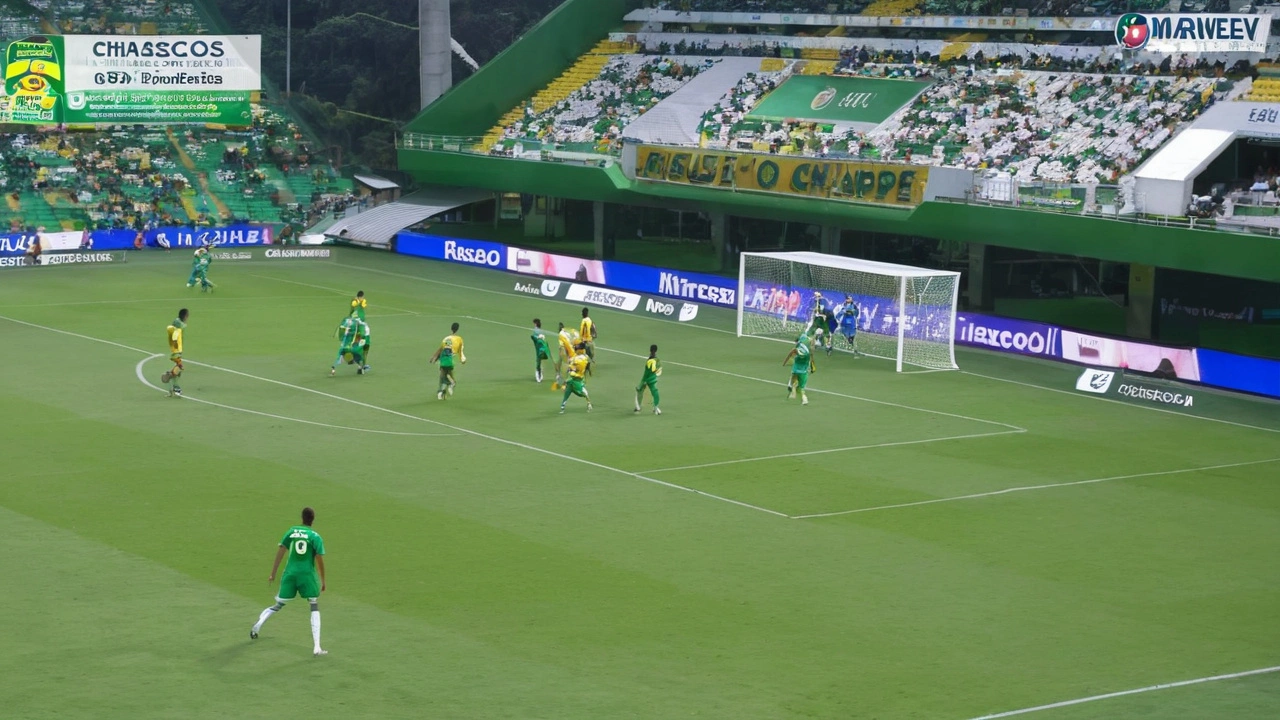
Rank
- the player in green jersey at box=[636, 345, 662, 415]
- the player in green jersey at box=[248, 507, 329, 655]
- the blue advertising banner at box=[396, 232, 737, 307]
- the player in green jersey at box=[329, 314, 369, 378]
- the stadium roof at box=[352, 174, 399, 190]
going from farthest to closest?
the stadium roof at box=[352, 174, 399, 190] → the blue advertising banner at box=[396, 232, 737, 307] → the player in green jersey at box=[329, 314, 369, 378] → the player in green jersey at box=[636, 345, 662, 415] → the player in green jersey at box=[248, 507, 329, 655]

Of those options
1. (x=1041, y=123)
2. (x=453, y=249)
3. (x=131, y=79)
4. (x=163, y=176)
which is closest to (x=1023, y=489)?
(x=1041, y=123)

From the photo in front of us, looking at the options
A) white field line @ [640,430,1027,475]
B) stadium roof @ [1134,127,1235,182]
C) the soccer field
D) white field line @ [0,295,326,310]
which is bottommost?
the soccer field

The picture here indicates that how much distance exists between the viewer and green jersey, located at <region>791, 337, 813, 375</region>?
36.4m

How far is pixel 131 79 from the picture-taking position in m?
70.8

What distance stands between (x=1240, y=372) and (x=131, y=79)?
49.7 meters

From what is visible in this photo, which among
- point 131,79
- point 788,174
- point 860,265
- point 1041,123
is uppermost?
point 131,79

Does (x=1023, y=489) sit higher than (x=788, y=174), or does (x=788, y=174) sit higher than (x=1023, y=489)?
(x=788, y=174)

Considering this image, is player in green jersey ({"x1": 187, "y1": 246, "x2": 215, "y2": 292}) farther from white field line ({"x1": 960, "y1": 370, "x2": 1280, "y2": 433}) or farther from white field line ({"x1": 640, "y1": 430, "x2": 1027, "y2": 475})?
white field line ({"x1": 640, "y1": 430, "x2": 1027, "y2": 475})

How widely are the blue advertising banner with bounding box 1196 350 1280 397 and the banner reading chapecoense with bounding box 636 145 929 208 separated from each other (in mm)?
13533

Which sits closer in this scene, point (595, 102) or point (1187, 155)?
point (1187, 155)

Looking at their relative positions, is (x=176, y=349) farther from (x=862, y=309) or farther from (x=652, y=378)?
(x=862, y=309)

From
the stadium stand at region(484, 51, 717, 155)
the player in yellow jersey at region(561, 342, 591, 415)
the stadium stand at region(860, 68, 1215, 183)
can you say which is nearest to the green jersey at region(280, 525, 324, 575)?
the player in yellow jersey at region(561, 342, 591, 415)

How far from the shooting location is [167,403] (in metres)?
35.6

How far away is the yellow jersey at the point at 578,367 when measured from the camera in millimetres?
34969
